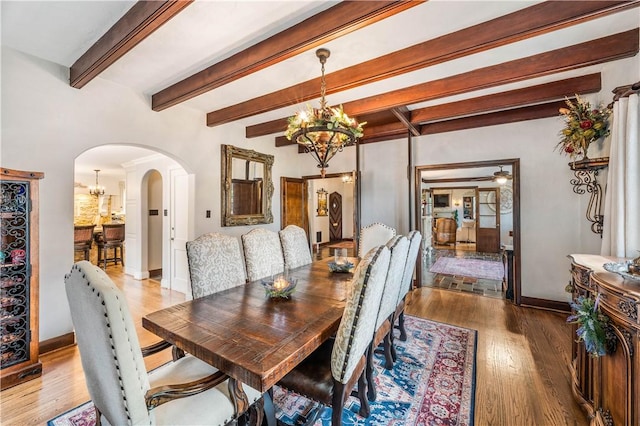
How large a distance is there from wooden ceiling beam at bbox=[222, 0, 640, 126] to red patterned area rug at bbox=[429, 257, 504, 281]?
183 inches

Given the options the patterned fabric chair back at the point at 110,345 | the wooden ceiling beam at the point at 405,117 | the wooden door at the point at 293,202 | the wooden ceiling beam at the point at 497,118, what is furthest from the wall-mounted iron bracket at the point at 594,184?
the wooden door at the point at 293,202

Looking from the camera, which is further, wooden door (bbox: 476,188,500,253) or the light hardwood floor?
wooden door (bbox: 476,188,500,253)

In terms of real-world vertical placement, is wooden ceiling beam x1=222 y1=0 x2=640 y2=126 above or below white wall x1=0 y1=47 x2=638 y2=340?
above

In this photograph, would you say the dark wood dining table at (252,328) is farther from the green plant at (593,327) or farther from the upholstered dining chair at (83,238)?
the upholstered dining chair at (83,238)

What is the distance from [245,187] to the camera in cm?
475

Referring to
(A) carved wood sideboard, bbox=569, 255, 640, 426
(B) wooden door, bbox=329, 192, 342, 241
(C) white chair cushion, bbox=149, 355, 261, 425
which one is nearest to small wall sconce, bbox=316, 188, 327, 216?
(B) wooden door, bbox=329, 192, 342, 241

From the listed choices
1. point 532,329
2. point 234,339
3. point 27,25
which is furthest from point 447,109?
point 27,25

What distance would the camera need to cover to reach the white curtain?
184cm

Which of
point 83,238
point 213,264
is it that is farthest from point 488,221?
point 83,238

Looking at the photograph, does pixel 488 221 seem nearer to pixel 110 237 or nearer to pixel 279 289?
pixel 279 289

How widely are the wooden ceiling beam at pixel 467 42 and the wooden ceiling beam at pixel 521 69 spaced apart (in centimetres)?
74

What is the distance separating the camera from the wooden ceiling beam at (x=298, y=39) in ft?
5.46

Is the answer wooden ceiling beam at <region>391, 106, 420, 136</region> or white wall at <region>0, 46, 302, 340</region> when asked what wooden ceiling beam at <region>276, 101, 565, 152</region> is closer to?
wooden ceiling beam at <region>391, 106, 420, 136</region>

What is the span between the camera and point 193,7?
1829 millimetres
